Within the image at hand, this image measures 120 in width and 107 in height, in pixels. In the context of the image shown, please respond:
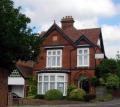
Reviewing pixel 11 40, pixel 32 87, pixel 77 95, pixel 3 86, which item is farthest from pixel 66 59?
pixel 11 40

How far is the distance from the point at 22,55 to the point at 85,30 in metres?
37.5

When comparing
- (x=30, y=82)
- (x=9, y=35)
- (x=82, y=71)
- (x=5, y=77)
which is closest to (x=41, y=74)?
(x=30, y=82)

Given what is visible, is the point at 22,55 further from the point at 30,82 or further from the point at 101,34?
the point at 101,34

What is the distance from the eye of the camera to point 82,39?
187 ft

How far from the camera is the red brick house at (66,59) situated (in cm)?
5688

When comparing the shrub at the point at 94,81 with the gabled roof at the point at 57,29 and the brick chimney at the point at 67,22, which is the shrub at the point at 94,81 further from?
the brick chimney at the point at 67,22

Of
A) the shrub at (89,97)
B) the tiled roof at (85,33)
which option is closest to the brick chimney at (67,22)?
the tiled roof at (85,33)

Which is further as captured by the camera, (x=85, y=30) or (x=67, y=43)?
(x=85, y=30)

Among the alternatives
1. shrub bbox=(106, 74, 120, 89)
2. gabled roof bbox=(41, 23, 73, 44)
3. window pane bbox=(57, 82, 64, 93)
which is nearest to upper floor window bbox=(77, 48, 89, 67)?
gabled roof bbox=(41, 23, 73, 44)

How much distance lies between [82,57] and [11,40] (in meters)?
33.7

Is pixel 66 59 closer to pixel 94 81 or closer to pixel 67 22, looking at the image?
pixel 94 81

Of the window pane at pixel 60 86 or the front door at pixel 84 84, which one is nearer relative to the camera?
the window pane at pixel 60 86

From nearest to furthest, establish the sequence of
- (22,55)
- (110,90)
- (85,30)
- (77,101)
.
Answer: (22,55), (77,101), (110,90), (85,30)

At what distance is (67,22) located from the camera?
63.6m
